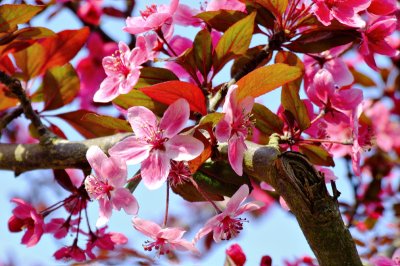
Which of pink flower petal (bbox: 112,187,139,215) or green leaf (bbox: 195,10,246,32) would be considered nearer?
pink flower petal (bbox: 112,187,139,215)

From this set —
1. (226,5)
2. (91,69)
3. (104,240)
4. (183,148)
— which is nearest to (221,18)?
(226,5)

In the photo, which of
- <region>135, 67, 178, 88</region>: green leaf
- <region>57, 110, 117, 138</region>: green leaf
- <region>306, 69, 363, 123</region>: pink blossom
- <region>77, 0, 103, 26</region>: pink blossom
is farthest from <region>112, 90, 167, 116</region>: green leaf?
<region>77, 0, 103, 26</region>: pink blossom

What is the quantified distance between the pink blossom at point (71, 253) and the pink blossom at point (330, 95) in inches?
25.0

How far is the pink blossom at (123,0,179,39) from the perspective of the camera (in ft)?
4.07

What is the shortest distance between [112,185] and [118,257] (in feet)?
1.09

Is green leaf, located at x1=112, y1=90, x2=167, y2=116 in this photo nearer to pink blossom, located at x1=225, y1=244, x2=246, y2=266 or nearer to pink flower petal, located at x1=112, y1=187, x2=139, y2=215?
pink flower petal, located at x1=112, y1=187, x2=139, y2=215

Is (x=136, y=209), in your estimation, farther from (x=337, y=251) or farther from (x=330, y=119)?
(x=330, y=119)

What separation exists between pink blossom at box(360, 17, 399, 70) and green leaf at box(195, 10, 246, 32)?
0.87 ft

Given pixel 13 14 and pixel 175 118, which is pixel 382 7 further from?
pixel 13 14

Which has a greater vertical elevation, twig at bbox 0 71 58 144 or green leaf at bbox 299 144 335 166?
green leaf at bbox 299 144 335 166

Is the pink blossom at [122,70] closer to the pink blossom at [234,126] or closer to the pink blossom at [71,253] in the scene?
the pink blossom at [234,126]

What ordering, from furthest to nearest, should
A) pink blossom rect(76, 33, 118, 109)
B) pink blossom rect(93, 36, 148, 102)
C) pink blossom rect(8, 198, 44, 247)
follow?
pink blossom rect(76, 33, 118, 109) < pink blossom rect(8, 198, 44, 247) < pink blossom rect(93, 36, 148, 102)

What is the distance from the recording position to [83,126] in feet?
5.63

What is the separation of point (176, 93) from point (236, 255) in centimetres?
43
